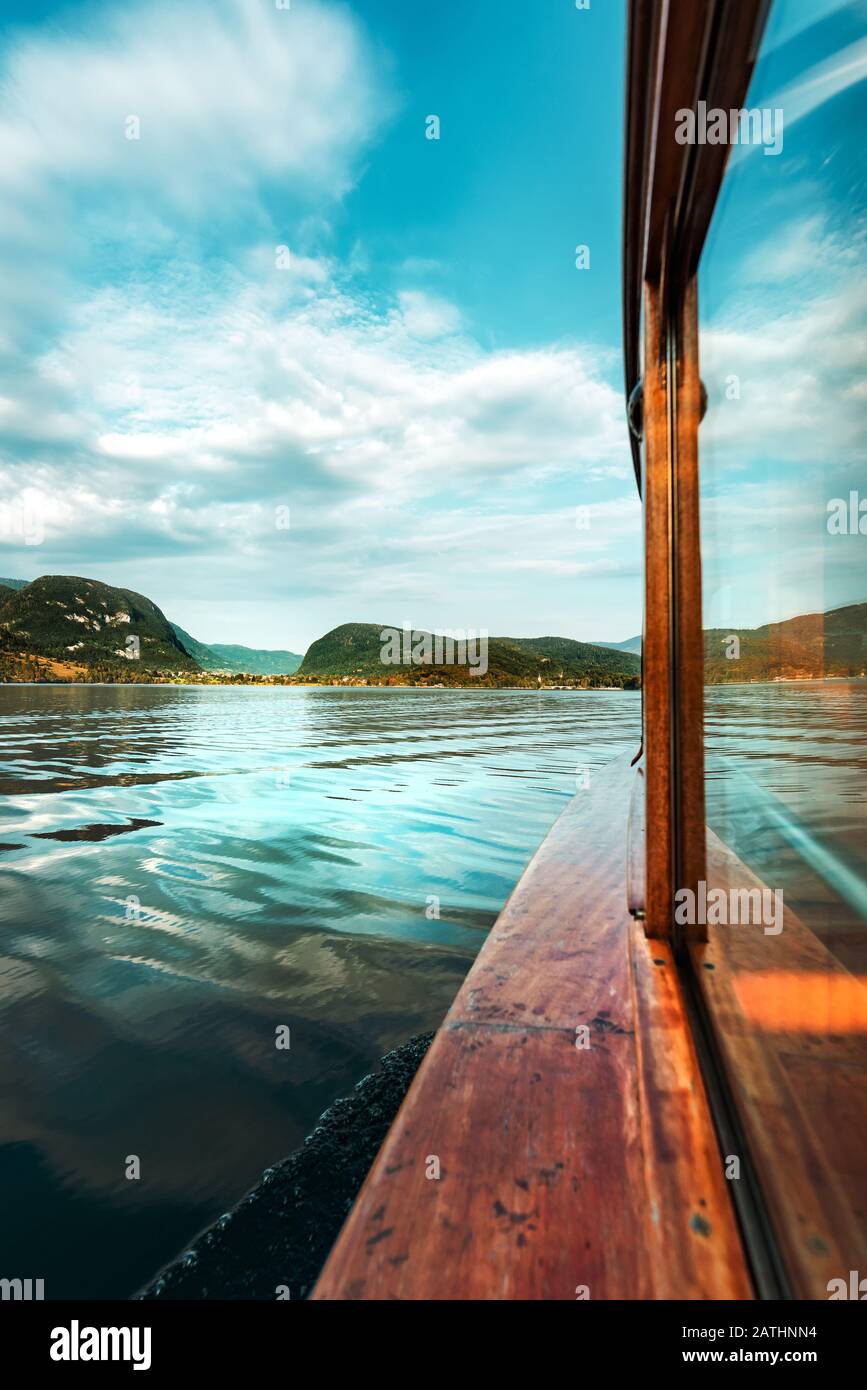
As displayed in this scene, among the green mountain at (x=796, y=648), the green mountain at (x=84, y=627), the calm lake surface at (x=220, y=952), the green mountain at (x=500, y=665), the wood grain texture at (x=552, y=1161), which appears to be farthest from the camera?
the green mountain at (x=84, y=627)

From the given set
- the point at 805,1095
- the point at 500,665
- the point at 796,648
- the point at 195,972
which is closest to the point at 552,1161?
the point at 805,1095

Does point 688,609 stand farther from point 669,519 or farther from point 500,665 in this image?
point 500,665

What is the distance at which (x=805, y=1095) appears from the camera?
2.56 feet

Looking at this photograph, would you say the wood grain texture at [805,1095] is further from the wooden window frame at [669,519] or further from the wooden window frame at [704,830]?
the wooden window frame at [669,519]

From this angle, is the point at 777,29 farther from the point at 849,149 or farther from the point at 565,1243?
the point at 565,1243

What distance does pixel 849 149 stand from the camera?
2.31 feet

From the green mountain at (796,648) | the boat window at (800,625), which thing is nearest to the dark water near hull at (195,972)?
the boat window at (800,625)

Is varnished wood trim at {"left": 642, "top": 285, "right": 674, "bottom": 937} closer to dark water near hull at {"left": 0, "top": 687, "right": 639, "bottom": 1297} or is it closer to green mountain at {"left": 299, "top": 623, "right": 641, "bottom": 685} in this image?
dark water near hull at {"left": 0, "top": 687, "right": 639, "bottom": 1297}

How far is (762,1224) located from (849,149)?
4.11 feet

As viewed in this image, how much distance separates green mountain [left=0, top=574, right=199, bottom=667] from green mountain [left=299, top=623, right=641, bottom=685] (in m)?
32.8

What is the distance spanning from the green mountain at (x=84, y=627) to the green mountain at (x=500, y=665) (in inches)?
1290

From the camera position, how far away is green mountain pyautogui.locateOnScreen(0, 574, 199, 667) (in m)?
116

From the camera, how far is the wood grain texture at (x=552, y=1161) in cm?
78

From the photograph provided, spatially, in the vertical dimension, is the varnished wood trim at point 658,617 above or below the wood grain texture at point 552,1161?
above
